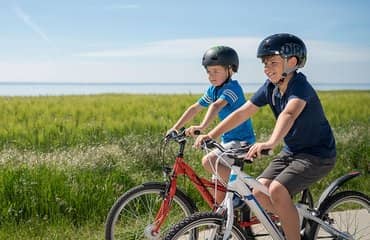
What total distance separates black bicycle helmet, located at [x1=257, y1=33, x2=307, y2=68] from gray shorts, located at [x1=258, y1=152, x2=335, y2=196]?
0.64 meters

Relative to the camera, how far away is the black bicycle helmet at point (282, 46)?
329cm

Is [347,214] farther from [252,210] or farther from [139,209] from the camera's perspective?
[139,209]

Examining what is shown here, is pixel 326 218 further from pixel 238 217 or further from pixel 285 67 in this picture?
pixel 285 67

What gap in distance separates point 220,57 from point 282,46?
34.5 inches

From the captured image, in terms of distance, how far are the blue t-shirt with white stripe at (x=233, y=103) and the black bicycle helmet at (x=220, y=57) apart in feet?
0.51

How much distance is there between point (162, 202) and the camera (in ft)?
11.9

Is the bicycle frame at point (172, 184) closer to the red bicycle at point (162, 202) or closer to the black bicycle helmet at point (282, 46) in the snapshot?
the red bicycle at point (162, 202)

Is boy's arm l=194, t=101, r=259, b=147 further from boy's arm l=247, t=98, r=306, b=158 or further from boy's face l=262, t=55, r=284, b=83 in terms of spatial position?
boy's arm l=247, t=98, r=306, b=158

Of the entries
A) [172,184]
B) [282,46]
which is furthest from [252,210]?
[282,46]

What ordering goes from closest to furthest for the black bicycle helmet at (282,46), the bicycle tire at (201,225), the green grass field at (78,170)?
the bicycle tire at (201,225)
the black bicycle helmet at (282,46)
the green grass field at (78,170)

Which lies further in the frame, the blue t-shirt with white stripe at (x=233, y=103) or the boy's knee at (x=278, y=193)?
the blue t-shirt with white stripe at (x=233, y=103)

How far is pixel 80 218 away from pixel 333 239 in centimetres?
282

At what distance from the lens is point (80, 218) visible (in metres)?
5.48

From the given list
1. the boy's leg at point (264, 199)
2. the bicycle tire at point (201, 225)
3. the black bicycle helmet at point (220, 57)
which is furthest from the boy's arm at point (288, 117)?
the black bicycle helmet at point (220, 57)
